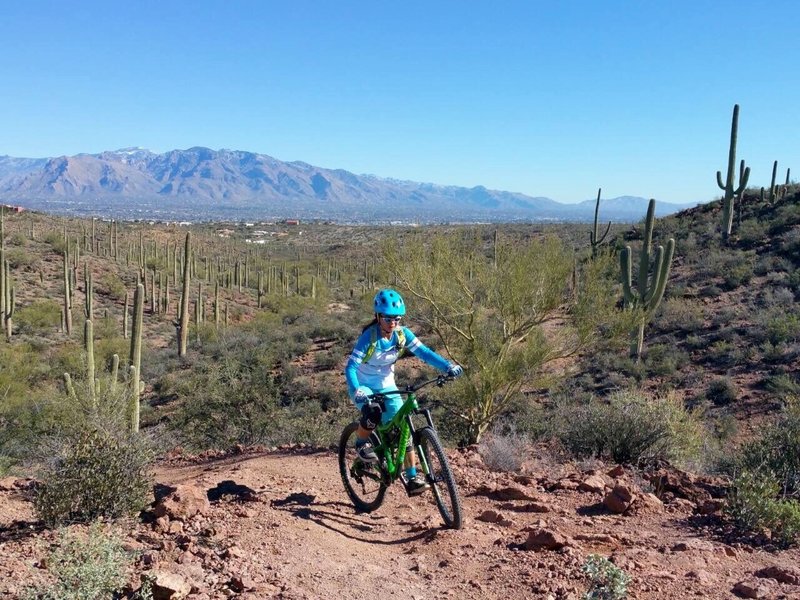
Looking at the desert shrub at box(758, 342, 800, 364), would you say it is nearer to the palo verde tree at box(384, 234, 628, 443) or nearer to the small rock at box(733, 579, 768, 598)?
the palo verde tree at box(384, 234, 628, 443)

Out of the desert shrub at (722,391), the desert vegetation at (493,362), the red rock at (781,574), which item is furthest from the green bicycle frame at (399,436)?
the desert shrub at (722,391)

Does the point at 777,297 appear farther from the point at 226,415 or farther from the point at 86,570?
the point at 86,570

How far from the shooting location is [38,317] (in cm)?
3159

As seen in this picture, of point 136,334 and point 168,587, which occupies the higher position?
point 168,587

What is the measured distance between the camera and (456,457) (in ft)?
25.2

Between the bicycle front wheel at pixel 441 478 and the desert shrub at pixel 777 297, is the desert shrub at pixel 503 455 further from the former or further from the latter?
the desert shrub at pixel 777 297

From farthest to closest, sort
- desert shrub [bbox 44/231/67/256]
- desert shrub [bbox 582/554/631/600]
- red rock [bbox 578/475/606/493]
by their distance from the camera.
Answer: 1. desert shrub [bbox 44/231/67/256]
2. red rock [bbox 578/475/606/493]
3. desert shrub [bbox 582/554/631/600]

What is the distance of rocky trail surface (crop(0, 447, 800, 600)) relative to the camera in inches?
162

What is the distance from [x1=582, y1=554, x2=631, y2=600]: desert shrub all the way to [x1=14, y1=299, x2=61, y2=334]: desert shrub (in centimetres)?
3162

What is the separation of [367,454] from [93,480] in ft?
7.25

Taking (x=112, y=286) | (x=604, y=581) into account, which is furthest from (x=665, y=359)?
(x=112, y=286)

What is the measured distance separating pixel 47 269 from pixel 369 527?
4361 centimetres

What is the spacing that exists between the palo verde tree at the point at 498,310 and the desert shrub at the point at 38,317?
25.5 meters

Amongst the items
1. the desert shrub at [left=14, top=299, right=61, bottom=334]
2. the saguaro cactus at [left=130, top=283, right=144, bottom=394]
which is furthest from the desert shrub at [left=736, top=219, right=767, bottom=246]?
the desert shrub at [left=14, top=299, right=61, bottom=334]
